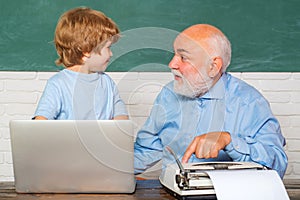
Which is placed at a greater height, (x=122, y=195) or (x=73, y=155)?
(x=73, y=155)

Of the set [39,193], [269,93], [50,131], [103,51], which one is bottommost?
[269,93]

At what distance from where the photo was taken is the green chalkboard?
3.34 meters

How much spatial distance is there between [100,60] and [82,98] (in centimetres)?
14

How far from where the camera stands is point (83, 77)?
1.92m

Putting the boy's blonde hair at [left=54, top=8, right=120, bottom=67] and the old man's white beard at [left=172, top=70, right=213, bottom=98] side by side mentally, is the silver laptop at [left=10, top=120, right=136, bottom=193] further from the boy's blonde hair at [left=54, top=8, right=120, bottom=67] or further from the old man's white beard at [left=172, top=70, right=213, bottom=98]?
the boy's blonde hair at [left=54, top=8, right=120, bottom=67]

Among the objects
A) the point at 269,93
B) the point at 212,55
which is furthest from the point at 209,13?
the point at 212,55

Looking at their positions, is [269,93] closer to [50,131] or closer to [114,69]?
[114,69]

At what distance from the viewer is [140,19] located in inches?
132

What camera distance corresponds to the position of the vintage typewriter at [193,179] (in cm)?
171

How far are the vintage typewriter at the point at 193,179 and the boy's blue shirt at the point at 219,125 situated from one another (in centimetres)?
20

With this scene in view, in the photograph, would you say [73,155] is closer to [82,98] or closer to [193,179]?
[82,98]

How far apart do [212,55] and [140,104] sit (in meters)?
0.63

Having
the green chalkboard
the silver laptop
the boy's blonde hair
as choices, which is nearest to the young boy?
the boy's blonde hair

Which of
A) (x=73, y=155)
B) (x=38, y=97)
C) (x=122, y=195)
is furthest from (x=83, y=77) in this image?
(x=38, y=97)
